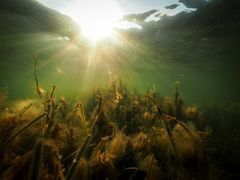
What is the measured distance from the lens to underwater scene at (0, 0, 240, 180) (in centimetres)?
218

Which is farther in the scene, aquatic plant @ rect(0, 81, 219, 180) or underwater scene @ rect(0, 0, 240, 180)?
underwater scene @ rect(0, 0, 240, 180)

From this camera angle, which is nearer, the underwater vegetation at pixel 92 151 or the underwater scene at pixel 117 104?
the underwater vegetation at pixel 92 151

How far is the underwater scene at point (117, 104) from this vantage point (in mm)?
2176

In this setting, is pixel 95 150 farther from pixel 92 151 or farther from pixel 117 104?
pixel 117 104

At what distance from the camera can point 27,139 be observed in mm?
2990

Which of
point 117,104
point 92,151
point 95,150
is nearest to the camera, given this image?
point 95,150

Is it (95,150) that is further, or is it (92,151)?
(92,151)

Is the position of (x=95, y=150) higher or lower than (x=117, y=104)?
lower

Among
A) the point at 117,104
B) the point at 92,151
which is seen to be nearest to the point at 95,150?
the point at 92,151

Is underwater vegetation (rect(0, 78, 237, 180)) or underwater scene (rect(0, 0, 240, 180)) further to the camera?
underwater scene (rect(0, 0, 240, 180))

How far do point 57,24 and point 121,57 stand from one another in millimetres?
10749

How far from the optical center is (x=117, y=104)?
546 centimetres

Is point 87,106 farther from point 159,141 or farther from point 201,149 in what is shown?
point 201,149

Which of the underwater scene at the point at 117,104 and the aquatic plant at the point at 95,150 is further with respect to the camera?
the underwater scene at the point at 117,104
